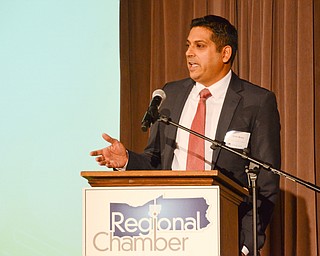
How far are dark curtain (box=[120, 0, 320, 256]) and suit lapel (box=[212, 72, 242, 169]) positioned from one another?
991 mm

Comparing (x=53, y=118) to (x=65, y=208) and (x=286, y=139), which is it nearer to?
(x=65, y=208)

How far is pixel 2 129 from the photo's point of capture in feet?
15.3

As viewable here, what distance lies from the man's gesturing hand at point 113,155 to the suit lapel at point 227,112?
1.71ft

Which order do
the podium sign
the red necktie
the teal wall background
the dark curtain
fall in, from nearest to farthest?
the podium sign → the red necktie → the teal wall background → the dark curtain

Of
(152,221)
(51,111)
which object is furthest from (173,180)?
(51,111)

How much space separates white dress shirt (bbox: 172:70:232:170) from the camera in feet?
12.2

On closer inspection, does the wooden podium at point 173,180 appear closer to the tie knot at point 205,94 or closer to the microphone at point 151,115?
the microphone at point 151,115

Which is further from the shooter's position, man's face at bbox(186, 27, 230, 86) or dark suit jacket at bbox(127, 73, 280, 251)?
man's face at bbox(186, 27, 230, 86)

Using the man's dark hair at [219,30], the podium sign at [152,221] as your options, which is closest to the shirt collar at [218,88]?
the man's dark hair at [219,30]

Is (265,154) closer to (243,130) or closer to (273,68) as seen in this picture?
(243,130)

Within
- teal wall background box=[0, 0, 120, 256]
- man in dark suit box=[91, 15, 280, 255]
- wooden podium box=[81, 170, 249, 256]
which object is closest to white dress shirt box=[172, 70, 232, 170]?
man in dark suit box=[91, 15, 280, 255]

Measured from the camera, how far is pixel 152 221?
2713 mm

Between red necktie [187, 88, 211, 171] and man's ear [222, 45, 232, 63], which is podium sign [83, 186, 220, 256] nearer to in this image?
red necktie [187, 88, 211, 171]

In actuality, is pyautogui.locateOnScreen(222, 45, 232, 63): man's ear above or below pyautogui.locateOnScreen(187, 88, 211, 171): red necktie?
above
